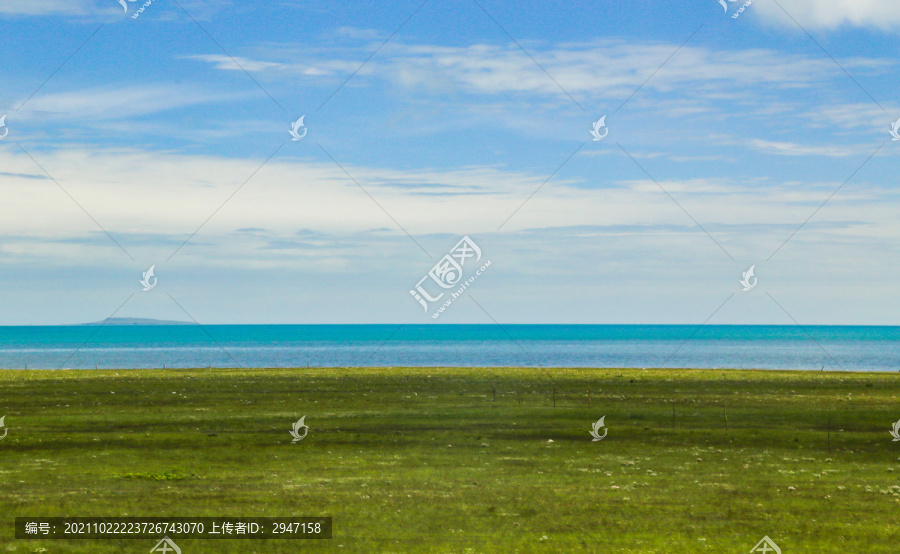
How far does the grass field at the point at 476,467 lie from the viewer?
20.6m

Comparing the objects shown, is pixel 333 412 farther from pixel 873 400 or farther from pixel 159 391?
pixel 873 400

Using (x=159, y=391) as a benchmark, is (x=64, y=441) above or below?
below

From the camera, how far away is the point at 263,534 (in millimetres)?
20359

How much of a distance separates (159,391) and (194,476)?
113ft

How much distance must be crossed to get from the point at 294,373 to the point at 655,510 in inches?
2435

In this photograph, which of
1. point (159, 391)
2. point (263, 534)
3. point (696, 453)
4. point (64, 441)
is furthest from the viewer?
point (159, 391)

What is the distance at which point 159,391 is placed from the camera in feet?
196

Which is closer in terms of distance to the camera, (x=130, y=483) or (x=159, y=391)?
(x=130, y=483)

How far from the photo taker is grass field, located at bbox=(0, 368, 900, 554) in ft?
67.5

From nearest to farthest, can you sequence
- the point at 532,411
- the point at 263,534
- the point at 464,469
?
the point at 263,534, the point at 464,469, the point at 532,411

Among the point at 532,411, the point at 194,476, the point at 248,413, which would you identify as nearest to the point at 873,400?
the point at 532,411

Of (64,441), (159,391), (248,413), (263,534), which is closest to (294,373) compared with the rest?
(159,391)

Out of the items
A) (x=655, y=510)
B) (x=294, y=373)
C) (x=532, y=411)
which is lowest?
(x=655, y=510)

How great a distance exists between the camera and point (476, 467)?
29.3m
